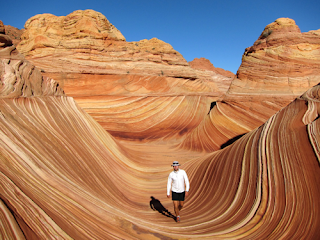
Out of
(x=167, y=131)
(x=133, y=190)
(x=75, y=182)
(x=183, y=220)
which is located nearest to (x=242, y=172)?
(x=183, y=220)

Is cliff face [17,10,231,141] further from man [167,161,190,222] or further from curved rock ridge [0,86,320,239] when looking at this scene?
man [167,161,190,222]

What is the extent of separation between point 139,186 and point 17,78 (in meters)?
3.29

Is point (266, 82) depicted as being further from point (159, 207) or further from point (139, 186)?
point (159, 207)

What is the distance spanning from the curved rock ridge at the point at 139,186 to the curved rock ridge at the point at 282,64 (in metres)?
3.50

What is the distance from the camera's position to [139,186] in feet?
17.0

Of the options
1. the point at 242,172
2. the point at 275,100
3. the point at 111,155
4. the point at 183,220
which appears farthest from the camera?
the point at 275,100

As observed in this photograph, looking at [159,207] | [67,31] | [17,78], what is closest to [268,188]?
[159,207]

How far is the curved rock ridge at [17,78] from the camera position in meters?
3.97

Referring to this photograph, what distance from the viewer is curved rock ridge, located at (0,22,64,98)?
13.0 feet

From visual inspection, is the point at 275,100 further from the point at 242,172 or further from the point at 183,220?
the point at 183,220

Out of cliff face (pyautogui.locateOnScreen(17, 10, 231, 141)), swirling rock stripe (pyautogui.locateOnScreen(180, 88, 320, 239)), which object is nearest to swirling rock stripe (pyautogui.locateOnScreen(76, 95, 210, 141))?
cliff face (pyautogui.locateOnScreen(17, 10, 231, 141))

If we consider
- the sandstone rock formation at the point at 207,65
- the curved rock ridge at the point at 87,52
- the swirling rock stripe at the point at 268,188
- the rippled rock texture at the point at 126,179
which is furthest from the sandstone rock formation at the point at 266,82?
the sandstone rock formation at the point at 207,65

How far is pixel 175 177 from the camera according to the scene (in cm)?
330

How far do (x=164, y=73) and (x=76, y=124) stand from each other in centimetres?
854
